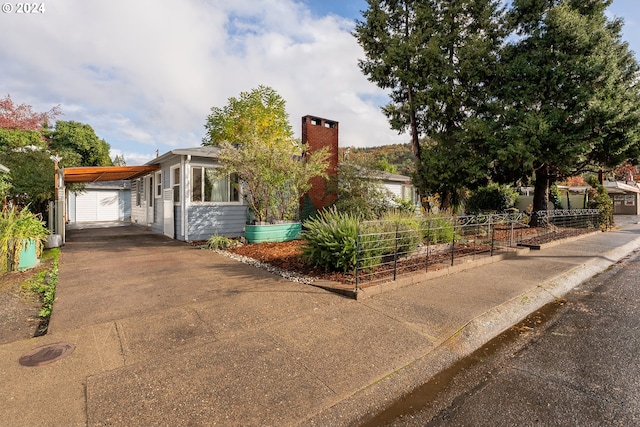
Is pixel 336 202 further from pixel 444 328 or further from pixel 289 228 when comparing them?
pixel 444 328

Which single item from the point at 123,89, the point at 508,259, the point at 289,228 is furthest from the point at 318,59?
the point at 123,89

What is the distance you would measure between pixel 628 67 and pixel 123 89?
23432 mm

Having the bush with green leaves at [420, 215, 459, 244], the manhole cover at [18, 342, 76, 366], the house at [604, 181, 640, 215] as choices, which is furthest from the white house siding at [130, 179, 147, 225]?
the house at [604, 181, 640, 215]

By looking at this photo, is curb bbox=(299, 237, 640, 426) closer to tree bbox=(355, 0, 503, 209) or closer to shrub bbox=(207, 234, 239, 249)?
tree bbox=(355, 0, 503, 209)

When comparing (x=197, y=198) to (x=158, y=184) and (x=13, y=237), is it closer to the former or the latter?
(x=158, y=184)

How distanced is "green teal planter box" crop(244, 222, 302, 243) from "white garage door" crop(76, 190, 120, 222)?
15.0 m

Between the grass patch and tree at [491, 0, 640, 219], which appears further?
tree at [491, 0, 640, 219]

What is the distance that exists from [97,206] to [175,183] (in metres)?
12.4

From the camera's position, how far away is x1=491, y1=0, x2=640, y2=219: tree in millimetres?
11008

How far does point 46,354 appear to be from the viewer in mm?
3064

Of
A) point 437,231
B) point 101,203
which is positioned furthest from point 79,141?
point 437,231

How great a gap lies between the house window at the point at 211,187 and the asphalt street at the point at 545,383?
943 cm

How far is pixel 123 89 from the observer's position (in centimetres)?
1650

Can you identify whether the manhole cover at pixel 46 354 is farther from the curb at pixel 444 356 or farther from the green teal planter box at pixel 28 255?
the green teal planter box at pixel 28 255
